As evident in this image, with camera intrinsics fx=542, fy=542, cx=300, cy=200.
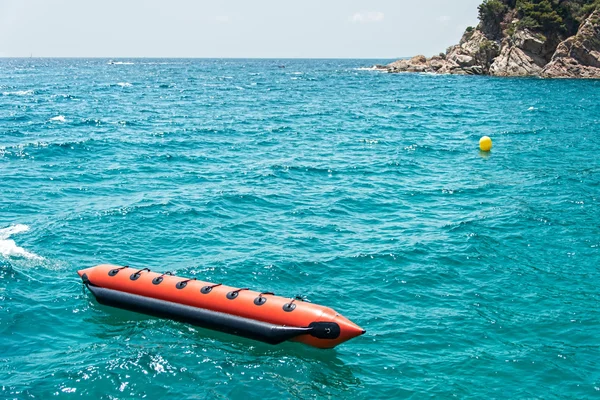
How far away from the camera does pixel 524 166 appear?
28391 millimetres

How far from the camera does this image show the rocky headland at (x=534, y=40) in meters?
76.9

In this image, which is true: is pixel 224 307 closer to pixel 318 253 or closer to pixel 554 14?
pixel 318 253

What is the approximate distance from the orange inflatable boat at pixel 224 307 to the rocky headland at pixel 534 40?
257 ft

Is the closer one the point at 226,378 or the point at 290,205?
the point at 226,378

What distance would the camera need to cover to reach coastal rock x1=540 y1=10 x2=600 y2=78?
75.1 metres

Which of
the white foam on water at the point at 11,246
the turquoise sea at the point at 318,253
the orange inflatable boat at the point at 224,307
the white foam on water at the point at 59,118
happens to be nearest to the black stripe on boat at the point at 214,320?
the orange inflatable boat at the point at 224,307

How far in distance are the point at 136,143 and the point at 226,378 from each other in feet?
87.3

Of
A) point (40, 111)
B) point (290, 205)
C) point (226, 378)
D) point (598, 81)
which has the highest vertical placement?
point (598, 81)

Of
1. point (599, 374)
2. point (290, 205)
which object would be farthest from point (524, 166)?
point (599, 374)

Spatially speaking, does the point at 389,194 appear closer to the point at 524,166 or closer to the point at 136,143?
the point at 524,166

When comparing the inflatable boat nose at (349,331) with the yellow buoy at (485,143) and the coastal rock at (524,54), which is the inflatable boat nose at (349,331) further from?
the coastal rock at (524,54)

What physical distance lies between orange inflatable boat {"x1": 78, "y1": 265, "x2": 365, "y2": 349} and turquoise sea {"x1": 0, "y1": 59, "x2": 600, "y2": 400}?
1.41ft

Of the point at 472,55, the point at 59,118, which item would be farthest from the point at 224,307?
the point at 472,55

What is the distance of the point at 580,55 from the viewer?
77438 mm
